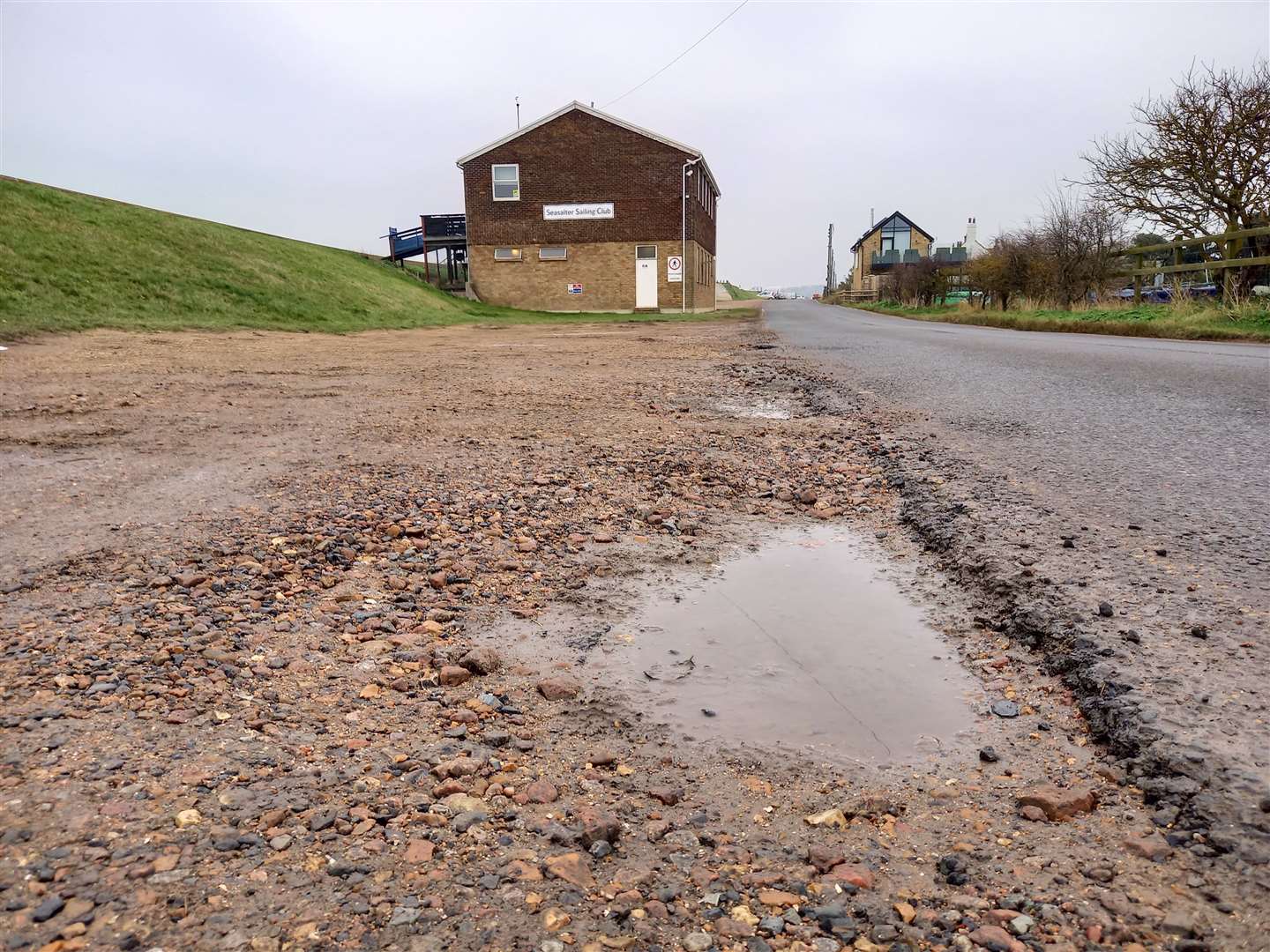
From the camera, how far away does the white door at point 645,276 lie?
34969 millimetres

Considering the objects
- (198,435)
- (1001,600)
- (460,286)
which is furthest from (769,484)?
(460,286)

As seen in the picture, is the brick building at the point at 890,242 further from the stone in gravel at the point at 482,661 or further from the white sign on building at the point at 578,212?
the stone in gravel at the point at 482,661

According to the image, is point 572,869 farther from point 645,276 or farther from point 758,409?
point 645,276

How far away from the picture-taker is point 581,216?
3462 centimetres

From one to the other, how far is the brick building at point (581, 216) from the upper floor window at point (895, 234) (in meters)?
55.3

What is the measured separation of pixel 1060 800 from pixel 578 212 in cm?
3493

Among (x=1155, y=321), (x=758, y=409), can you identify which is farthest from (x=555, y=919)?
(x=1155, y=321)

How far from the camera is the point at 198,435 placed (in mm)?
5766

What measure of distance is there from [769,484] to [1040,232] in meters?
26.0

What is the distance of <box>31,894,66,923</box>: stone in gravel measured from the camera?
1.47 meters

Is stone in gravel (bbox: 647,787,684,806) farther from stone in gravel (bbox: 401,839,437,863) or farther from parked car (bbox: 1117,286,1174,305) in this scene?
parked car (bbox: 1117,286,1174,305)

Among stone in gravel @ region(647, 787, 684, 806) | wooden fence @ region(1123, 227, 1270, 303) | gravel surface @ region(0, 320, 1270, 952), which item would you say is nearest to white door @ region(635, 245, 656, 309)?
wooden fence @ region(1123, 227, 1270, 303)

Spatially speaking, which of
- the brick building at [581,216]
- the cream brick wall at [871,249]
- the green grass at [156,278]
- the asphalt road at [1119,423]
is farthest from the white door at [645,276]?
the cream brick wall at [871,249]

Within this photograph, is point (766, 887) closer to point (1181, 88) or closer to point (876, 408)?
point (876, 408)
